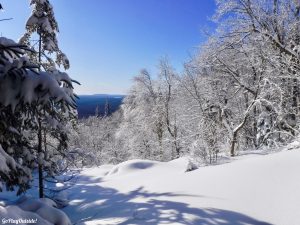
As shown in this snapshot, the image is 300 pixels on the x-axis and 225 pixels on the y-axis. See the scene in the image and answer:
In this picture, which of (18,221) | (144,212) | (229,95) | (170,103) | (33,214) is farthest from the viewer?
(170,103)

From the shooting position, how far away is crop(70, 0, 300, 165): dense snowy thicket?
15195 mm

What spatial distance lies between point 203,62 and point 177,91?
6.99 metres

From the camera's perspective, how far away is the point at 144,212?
626cm

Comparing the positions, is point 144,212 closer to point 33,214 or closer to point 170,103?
point 33,214

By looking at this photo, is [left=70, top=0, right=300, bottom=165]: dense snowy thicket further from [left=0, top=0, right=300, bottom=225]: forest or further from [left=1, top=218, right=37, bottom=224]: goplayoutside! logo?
[left=1, top=218, right=37, bottom=224]: goplayoutside! logo

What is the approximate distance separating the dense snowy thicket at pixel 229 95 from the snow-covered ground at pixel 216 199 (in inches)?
143

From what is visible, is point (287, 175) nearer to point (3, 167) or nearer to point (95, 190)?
point (3, 167)

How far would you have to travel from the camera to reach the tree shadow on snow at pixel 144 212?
17.4ft

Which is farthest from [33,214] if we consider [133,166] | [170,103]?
[170,103]

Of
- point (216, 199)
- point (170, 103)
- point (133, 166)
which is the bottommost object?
point (133, 166)

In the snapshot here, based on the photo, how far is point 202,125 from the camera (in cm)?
1870

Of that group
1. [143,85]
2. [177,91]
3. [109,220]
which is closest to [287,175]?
[109,220]

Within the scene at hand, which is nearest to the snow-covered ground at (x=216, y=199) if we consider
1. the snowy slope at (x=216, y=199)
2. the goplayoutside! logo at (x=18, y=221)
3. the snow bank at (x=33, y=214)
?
the snowy slope at (x=216, y=199)

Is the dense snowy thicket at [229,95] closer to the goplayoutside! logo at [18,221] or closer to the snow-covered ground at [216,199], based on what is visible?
the snow-covered ground at [216,199]
